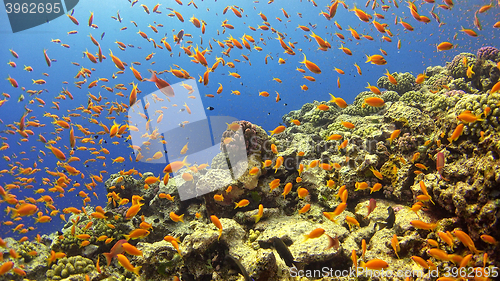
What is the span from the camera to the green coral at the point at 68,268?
4.42m

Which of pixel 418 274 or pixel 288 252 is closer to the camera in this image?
pixel 418 274

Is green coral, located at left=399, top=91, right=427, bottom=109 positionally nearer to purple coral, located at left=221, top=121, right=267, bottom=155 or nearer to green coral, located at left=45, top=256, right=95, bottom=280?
purple coral, located at left=221, top=121, right=267, bottom=155

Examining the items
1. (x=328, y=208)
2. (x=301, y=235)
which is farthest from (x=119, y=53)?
(x=301, y=235)

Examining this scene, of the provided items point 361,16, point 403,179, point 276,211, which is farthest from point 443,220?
point 361,16

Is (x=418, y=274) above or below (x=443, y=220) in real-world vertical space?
below

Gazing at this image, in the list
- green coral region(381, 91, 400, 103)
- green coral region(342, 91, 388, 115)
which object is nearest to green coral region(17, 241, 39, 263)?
green coral region(342, 91, 388, 115)

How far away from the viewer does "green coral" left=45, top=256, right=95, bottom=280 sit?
442cm

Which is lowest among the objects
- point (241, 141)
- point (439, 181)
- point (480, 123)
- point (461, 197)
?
point (461, 197)

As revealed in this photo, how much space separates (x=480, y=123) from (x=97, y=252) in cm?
880

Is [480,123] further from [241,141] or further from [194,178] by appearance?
[194,178]

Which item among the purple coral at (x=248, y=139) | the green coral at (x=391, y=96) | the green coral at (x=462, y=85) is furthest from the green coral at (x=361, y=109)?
the purple coral at (x=248, y=139)

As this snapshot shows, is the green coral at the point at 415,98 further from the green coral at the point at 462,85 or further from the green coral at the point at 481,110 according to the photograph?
the green coral at the point at 481,110

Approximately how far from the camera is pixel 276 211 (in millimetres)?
5020

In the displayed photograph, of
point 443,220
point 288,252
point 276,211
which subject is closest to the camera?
point 443,220
